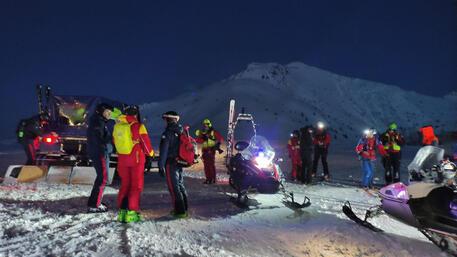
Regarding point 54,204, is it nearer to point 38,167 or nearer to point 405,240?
point 38,167

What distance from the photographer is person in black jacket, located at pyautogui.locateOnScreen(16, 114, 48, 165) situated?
1173 cm

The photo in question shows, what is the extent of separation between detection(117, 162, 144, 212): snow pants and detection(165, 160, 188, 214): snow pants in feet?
2.29

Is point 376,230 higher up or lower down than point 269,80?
lower down

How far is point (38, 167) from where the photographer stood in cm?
1062

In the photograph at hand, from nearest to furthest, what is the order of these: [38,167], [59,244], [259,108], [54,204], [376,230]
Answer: [59,244] < [376,230] < [54,204] < [38,167] < [259,108]

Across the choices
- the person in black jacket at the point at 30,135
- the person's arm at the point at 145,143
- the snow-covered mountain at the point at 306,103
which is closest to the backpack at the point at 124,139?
the person's arm at the point at 145,143

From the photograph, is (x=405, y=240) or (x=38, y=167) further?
(x=38, y=167)

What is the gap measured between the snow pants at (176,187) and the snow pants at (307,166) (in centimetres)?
641

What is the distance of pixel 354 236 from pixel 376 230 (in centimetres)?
60

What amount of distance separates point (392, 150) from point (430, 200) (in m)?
6.88

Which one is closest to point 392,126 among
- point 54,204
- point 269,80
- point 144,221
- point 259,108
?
point 144,221

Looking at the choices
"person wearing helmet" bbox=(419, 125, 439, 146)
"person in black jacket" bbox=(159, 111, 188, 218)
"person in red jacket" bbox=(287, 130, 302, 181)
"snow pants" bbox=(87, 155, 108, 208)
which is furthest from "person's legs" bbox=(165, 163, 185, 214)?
"person in red jacket" bbox=(287, 130, 302, 181)

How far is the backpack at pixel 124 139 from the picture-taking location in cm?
643

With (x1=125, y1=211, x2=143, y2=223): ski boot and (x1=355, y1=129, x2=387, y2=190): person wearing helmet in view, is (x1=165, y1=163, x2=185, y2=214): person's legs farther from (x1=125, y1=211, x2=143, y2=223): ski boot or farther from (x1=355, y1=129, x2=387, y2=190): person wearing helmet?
(x1=355, y1=129, x2=387, y2=190): person wearing helmet
